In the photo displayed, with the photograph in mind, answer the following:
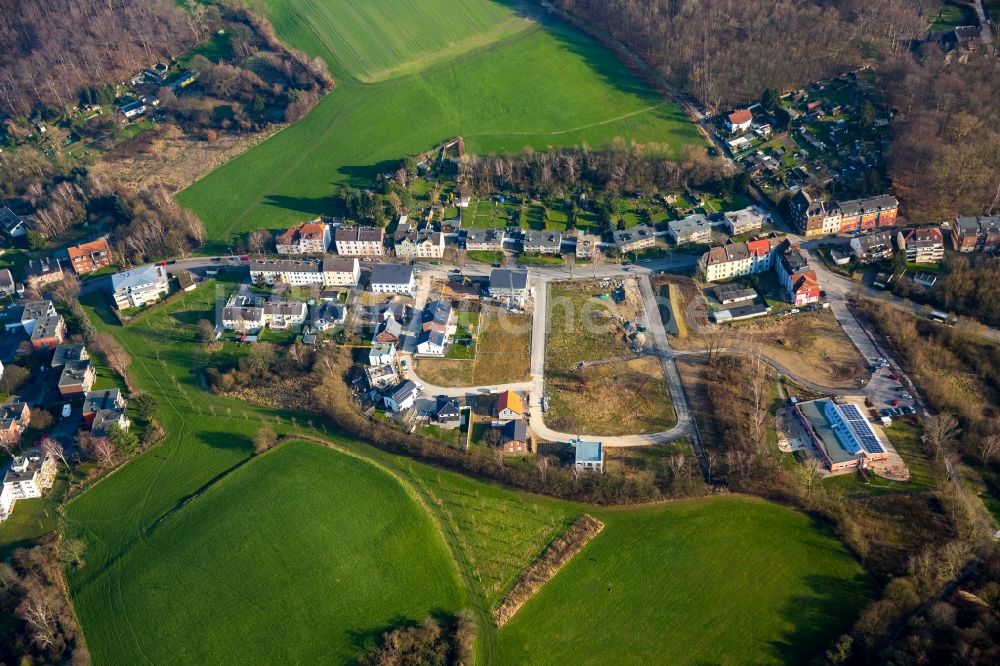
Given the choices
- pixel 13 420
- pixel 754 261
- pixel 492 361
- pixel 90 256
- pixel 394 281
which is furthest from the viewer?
pixel 90 256

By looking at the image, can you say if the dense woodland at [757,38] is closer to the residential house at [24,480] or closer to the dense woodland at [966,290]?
the dense woodland at [966,290]

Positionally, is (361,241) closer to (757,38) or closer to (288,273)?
(288,273)

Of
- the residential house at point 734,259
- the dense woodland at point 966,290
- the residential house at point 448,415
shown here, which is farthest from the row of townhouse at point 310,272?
the dense woodland at point 966,290

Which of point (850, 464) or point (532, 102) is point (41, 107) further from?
point (850, 464)

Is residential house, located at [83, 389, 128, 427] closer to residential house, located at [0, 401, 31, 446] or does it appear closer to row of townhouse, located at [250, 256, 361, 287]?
residential house, located at [0, 401, 31, 446]

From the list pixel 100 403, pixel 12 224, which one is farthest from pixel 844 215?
pixel 12 224
